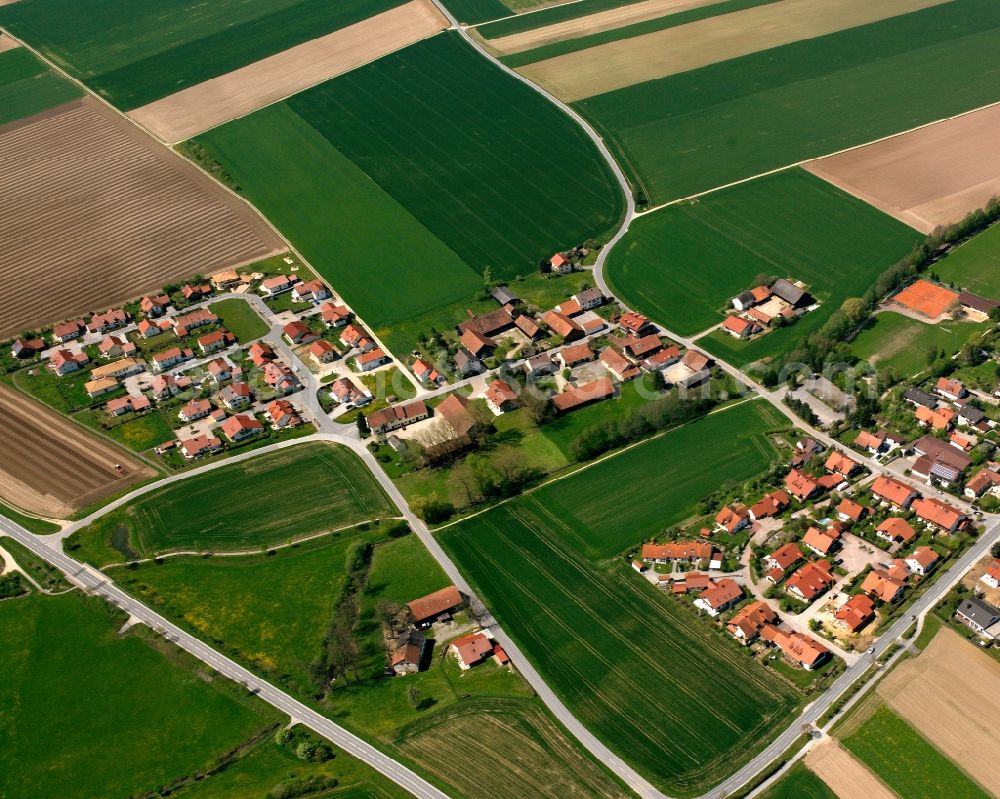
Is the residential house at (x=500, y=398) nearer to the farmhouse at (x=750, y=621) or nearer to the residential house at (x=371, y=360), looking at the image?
the residential house at (x=371, y=360)

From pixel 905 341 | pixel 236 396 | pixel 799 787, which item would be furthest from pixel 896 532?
pixel 236 396

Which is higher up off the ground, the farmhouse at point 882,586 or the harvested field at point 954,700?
the farmhouse at point 882,586

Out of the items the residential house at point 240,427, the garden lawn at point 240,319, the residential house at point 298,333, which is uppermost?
the garden lawn at point 240,319

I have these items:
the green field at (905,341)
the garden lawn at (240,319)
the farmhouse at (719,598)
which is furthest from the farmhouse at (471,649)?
the green field at (905,341)

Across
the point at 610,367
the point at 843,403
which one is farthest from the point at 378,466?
the point at 843,403

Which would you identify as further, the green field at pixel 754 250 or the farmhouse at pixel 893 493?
the green field at pixel 754 250

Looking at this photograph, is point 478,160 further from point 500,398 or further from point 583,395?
point 583,395

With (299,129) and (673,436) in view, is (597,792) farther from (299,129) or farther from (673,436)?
(299,129)
